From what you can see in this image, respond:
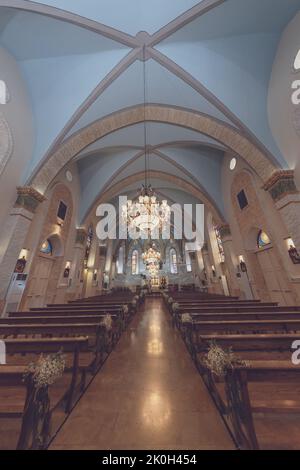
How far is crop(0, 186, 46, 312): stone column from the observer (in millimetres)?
6457

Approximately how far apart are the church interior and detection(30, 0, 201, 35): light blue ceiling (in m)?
0.04

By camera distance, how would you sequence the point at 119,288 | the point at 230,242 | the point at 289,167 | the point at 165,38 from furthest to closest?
the point at 119,288 → the point at 230,242 → the point at 289,167 → the point at 165,38

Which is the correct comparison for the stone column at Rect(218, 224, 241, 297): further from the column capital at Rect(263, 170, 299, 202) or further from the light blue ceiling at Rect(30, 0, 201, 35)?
the light blue ceiling at Rect(30, 0, 201, 35)

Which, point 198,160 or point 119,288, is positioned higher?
point 198,160

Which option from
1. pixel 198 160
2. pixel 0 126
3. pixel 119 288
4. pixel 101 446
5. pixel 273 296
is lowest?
pixel 101 446

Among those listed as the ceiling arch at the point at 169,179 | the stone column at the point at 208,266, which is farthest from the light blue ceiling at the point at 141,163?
the stone column at the point at 208,266

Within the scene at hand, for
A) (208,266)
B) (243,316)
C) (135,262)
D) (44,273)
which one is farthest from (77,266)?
(135,262)

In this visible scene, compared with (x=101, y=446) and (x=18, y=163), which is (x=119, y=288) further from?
(x=101, y=446)

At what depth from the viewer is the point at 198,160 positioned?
1227cm

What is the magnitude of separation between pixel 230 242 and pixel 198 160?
5978mm

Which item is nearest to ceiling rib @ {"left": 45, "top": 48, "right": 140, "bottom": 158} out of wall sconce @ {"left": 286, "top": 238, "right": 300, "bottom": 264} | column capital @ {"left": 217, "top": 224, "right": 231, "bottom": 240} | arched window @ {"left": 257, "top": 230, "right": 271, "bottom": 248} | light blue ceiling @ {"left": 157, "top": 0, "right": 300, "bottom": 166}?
light blue ceiling @ {"left": 157, "top": 0, "right": 300, "bottom": 166}

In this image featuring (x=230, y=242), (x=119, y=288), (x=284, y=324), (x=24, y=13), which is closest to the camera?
(x=284, y=324)

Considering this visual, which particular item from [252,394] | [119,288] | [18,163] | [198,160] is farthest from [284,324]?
[119,288]

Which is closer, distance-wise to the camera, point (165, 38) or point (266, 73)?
point (165, 38)
